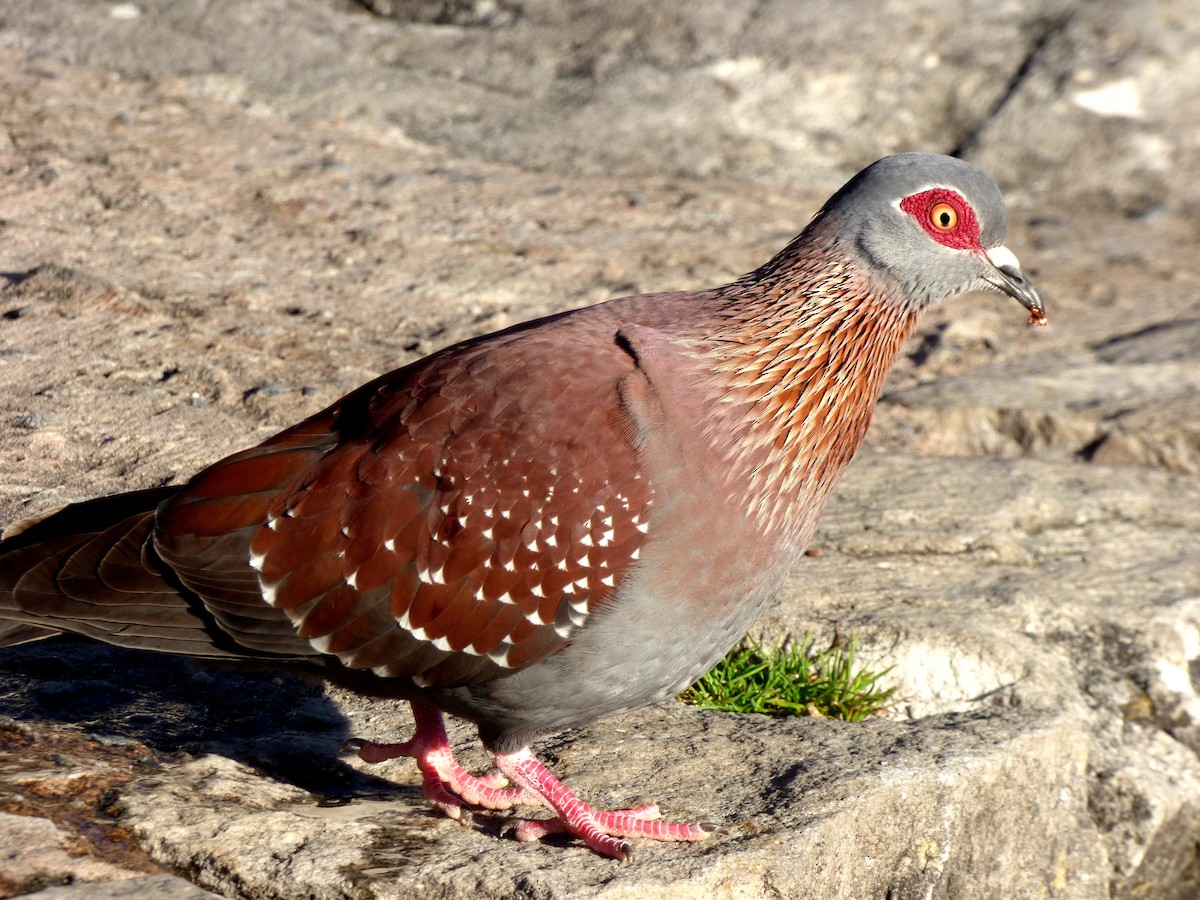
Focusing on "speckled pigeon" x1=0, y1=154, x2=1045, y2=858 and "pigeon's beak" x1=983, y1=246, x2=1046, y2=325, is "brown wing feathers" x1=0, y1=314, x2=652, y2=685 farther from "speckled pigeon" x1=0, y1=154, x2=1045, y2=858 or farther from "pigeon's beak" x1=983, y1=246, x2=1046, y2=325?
"pigeon's beak" x1=983, y1=246, x2=1046, y2=325

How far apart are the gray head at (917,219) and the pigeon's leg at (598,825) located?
5.30 ft

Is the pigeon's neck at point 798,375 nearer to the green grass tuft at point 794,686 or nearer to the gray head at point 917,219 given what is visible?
the gray head at point 917,219

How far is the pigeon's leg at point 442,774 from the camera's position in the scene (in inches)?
148

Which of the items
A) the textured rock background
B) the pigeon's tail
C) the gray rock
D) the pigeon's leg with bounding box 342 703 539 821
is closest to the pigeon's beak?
the textured rock background

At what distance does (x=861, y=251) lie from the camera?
12.6ft

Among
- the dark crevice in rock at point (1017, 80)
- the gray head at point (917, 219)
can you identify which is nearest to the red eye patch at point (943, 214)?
the gray head at point (917, 219)

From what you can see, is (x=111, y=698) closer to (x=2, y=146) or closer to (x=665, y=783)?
(x=665, y=783)

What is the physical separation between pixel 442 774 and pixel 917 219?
2048mm

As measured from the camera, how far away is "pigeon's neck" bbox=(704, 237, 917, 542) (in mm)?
3619

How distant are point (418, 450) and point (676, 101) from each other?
19.6 feet

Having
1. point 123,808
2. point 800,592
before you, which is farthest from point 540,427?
point 800,592

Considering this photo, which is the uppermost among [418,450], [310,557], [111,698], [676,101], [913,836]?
[676,101]

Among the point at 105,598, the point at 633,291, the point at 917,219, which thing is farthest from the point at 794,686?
the point at 633,291

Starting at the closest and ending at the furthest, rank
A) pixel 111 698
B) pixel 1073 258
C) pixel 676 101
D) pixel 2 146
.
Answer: pixel 111 698, pixel 2 146, pixel 1073 258, pixel 676 101
